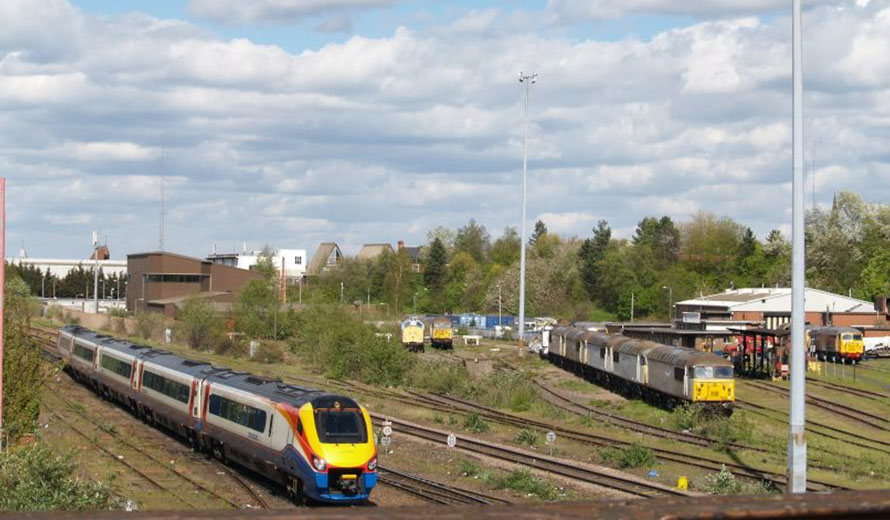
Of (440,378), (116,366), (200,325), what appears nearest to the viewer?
(116,366)

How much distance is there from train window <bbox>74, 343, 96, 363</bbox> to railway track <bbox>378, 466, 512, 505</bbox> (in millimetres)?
25330

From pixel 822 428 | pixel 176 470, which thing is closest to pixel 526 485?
pixel 176 470

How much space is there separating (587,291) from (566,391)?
82.2m

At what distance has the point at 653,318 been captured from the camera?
399 ft

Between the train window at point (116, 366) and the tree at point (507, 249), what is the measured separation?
11968 cm

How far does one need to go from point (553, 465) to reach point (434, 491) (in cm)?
546

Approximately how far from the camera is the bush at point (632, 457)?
2922 centimetres

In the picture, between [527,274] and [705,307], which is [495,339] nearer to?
[705,307]

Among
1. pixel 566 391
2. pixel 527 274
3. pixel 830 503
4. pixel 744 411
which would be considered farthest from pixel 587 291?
pixel 830 503

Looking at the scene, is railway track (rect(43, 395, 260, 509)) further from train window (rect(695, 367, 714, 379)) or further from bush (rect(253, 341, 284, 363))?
bush (rect(253, 341, 284, 363))

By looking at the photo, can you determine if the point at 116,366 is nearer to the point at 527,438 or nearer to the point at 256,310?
the point at 527,438

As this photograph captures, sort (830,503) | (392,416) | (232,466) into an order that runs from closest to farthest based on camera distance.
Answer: (830,503) → (232,466) → (392,416)

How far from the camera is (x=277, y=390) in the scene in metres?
25.6

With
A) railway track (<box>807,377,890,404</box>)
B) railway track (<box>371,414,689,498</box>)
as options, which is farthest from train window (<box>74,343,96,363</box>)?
railway track (<box>807,377,890,404</box>)
